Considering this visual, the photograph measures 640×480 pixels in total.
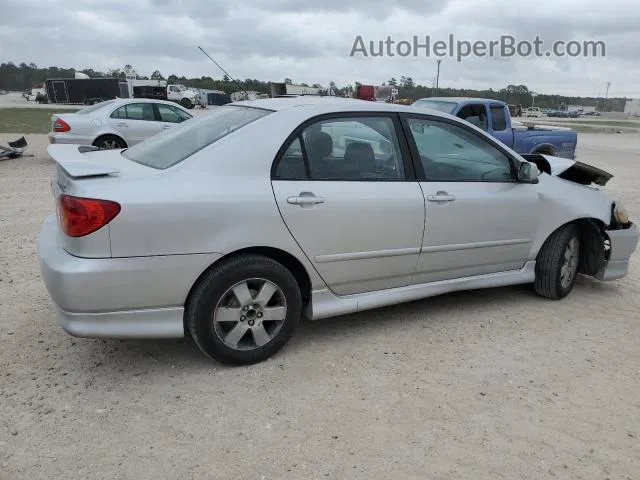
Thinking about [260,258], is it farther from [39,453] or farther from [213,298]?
[39,453]

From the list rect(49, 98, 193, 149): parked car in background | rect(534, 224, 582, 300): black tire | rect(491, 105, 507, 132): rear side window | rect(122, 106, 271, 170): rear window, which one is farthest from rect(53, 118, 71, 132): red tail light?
rect(534, 224, 582, 300): black tire

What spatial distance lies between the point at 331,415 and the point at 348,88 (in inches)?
821

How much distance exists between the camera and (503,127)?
10781 millimetres

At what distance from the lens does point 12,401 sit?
2.90 m

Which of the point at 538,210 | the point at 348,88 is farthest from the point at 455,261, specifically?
the point at 348,88

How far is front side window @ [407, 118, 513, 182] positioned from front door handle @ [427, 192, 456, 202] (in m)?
0.12

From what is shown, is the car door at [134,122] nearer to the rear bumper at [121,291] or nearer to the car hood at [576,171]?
the car hood at [576,171]

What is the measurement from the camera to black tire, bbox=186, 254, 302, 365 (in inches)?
121

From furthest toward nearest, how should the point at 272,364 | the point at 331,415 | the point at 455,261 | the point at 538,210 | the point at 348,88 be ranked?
the point at 348,88
the point at 538,210
the point at 455,261
the point at 272,364
the point at 331,415

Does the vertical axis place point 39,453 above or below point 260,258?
below

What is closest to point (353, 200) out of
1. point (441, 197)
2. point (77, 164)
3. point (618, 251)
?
point (441, 197)

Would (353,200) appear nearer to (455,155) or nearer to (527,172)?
(455,155)

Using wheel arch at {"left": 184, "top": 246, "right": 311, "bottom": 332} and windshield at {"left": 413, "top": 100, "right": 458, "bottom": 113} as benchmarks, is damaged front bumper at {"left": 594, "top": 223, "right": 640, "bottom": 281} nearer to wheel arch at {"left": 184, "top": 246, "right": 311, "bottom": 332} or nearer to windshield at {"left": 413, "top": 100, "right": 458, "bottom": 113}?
wheel arch at {"left": 184, "top": 246, "right": 311, "bottom": 332}

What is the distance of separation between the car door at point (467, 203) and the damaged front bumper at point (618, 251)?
0.89 meters
